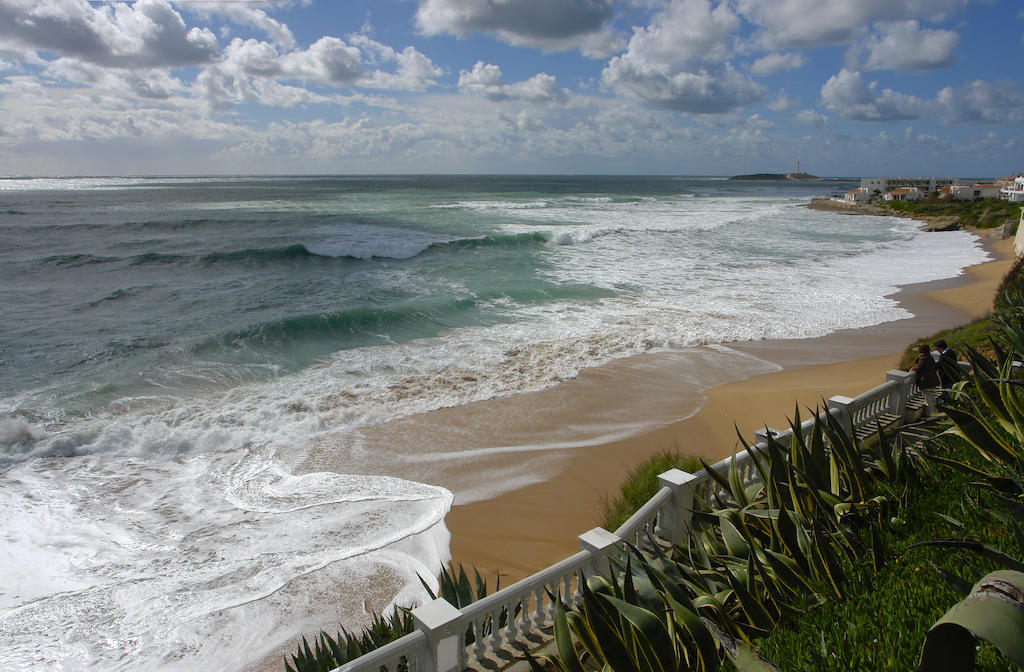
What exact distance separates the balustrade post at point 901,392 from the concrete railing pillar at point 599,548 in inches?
209

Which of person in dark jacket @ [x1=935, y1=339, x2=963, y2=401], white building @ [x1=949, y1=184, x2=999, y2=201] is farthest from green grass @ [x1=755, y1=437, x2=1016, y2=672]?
white building @ [x1=949, y1=184, x2=999, y2=201]

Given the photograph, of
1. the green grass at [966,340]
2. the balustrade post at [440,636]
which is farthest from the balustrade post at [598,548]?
the green grass at [966,340]

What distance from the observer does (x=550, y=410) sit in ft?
35.7

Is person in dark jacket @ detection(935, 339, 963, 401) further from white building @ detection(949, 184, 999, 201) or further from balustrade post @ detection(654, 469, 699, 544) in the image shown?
white building @ detection(949, 184, 999, 201)

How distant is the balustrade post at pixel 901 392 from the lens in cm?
776

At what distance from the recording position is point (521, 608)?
4.47m

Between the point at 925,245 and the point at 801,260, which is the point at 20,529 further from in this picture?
the point at 925,245

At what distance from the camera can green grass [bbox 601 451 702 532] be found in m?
6.52

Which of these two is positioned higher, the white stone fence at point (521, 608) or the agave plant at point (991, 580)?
the agave plant at point (991, 580)

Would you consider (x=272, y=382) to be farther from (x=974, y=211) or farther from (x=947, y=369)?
(x=974, y=211)

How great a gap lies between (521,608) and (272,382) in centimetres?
979

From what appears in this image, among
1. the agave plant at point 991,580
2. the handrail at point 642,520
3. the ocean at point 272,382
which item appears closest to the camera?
the agave plant at point 991,580

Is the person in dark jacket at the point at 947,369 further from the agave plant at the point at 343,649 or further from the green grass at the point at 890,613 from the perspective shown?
the agave plant at the point at 343,649

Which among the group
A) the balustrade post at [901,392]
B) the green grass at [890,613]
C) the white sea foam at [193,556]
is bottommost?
the white sea foam at [193,556]
